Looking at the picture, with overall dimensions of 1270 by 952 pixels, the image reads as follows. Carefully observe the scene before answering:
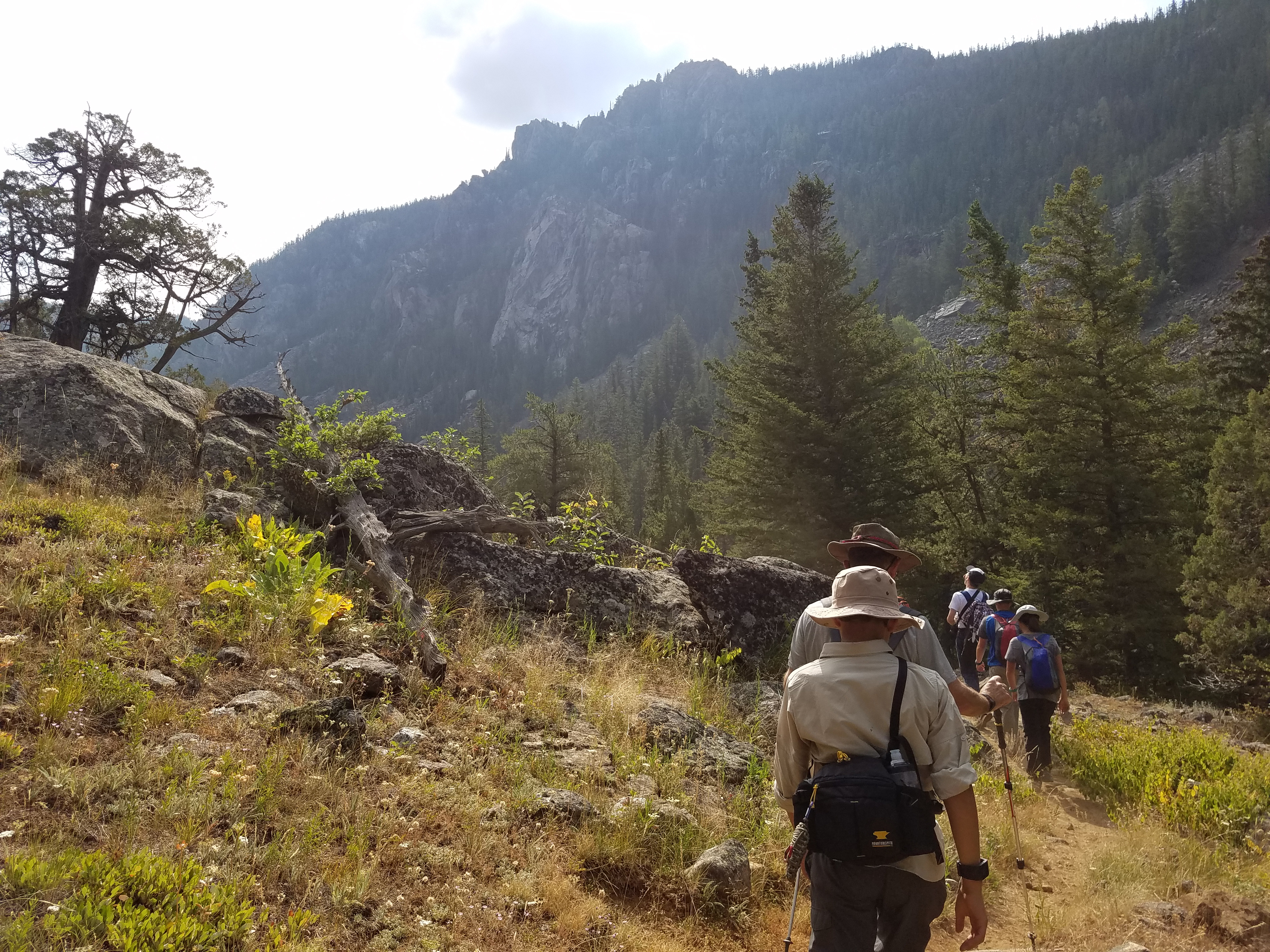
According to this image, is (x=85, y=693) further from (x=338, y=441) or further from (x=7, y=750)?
(x=338, y=441)

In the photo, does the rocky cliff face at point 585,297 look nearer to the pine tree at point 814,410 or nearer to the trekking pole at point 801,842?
the pine tree at point 814,410

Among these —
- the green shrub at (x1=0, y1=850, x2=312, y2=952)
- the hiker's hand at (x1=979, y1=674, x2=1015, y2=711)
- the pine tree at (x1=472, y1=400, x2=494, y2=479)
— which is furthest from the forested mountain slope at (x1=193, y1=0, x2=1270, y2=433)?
the green shrub at (x1=0, y1=850, x2=312, y2=952)

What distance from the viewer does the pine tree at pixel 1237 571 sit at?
14.0 m

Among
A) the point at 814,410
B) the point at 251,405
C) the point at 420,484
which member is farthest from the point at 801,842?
the point at 814,410

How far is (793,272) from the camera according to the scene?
65.6 feet

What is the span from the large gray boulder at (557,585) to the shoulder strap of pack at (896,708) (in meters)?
4.81

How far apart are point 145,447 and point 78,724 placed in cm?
505

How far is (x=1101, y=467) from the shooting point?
17.3 m

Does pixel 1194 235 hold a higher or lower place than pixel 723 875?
higher

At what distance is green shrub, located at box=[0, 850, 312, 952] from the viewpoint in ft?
7.62

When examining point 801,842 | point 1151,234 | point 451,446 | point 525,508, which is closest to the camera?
point 801,842

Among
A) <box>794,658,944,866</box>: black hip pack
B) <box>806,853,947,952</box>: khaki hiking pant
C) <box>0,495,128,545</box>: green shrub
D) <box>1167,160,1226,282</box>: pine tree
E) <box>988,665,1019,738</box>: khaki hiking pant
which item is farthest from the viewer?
<box>1167,160,1226,282</box>: pine tree

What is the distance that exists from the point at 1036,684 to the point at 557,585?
5.35 metres

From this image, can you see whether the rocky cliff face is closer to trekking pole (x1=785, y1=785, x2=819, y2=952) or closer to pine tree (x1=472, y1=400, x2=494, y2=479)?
pine tree (x1=472, y1=400, x2=494, y2=479)
